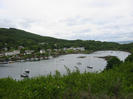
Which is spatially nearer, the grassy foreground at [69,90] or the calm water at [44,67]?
the grassy foreground at [69,90]

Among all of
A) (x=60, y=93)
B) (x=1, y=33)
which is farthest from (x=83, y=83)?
(x=1, y=33)

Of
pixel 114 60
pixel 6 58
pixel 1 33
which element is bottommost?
pixel 6 58

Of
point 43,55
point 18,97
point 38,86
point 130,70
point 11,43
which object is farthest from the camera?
point 11,43

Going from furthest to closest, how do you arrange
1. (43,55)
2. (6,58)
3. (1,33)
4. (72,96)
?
(1,33) < (43,55) < (6,58) < (72,96)

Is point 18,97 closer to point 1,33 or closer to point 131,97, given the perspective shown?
point 131,97

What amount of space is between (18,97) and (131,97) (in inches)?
124

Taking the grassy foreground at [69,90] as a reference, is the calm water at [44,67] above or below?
below

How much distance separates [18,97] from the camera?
3738 mm

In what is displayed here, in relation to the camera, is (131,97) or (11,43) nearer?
Answer: (131,97)

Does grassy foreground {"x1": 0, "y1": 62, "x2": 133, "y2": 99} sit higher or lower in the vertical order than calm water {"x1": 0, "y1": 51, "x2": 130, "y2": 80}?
higher

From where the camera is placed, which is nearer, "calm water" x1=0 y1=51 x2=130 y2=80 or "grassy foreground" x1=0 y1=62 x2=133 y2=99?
"grassy foreground" x1=0 y1=62 x2=133 y2=99

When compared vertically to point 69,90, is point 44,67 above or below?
below

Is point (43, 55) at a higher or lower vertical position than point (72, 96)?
lower

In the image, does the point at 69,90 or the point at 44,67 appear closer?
the point at 69,90
